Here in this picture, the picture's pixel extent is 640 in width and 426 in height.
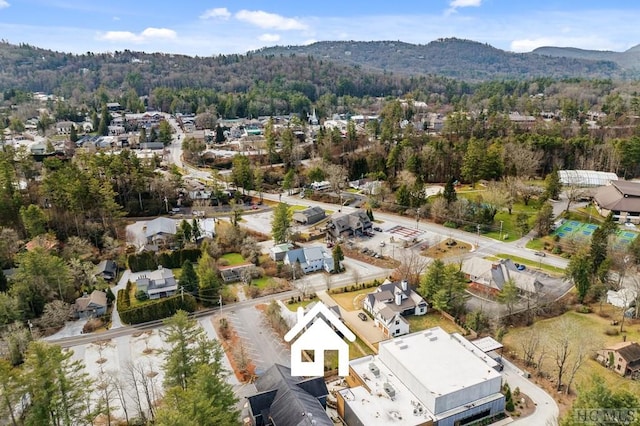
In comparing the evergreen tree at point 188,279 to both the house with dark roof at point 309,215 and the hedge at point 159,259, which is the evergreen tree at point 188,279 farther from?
the house with dark roof at point 309,215

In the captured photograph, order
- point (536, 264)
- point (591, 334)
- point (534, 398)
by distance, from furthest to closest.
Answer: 1. point (536, 264)
2. point (591, 334)
3. point (534, 398)

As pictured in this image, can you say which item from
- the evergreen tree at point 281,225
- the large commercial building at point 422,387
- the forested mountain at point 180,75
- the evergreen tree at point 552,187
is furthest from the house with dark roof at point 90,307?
the forested mountain at point 180,75

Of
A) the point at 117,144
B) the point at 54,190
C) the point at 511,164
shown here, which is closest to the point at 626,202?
the point at 511,164

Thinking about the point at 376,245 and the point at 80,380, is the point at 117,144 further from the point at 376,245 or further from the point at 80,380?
the point at 80,380

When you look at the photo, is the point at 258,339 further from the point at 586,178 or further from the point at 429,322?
the point at 586,178

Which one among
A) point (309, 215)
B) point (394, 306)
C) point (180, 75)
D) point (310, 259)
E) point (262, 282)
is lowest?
point (262, 282)

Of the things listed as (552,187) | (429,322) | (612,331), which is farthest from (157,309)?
(552,187)

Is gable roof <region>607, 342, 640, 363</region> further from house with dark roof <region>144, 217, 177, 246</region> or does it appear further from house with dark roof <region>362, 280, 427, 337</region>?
house with dark roof <region>144, 217, 177, 246</region>
